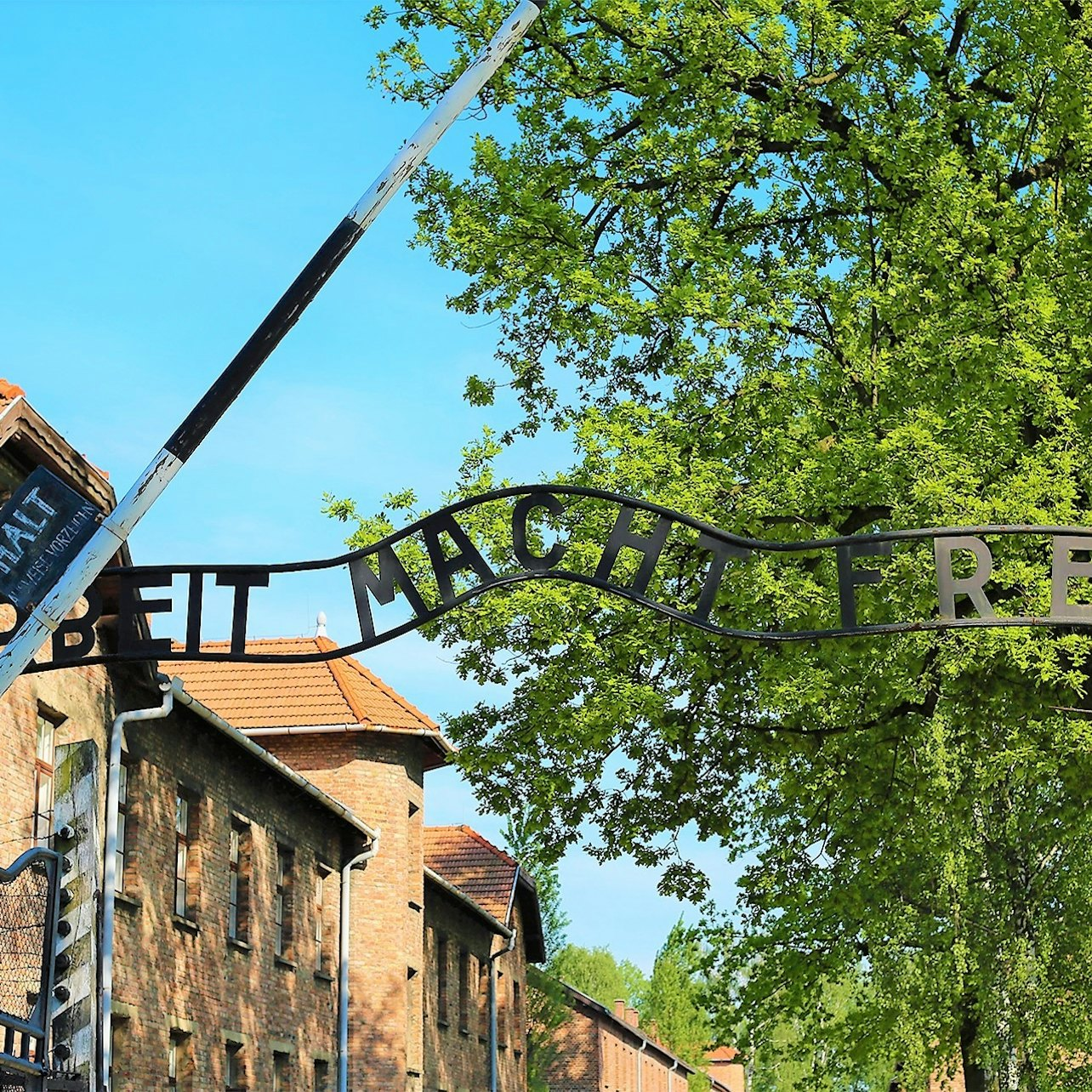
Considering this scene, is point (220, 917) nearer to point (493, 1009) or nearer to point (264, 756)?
point (264, 756)

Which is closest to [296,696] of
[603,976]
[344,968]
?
[344,968]

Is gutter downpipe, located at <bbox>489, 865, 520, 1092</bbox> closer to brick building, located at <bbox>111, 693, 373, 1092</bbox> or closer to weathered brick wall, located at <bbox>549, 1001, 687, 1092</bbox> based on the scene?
brick building, located at <bbox>111, 693, 373, 1092</bbox>

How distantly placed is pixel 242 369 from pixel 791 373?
9.27 metres

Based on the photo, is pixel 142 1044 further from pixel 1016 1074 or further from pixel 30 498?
pixel 1016 1074

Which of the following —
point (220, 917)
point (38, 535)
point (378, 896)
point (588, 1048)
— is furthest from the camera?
point (588, 1048)

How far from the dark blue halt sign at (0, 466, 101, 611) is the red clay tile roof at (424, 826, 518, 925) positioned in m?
36.6

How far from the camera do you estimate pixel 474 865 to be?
4581cm

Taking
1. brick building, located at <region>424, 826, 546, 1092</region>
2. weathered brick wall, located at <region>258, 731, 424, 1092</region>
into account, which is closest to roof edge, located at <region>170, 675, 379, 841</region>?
weathered brick wall, located at <region>258, 731, 424, 1092</region>

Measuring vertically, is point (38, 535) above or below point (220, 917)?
below

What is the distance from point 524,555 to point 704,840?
10796 millimetres

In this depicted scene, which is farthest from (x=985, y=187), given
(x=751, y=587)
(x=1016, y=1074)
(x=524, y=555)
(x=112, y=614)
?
(x=1016, y=1074)

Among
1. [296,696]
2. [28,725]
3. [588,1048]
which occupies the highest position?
[296,696]

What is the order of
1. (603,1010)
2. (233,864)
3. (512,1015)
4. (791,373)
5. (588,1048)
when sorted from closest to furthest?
(791,373)
(233,864)
(512,1015)
(603,1010)
(588,1048)

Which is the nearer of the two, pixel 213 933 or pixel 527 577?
pixel 527 577
